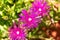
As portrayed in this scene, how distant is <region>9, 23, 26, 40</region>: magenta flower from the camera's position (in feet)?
5.24

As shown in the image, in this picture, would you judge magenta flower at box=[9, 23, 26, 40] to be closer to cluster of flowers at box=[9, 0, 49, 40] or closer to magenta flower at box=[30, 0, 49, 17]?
cluster of flowers at box=[9, 0, 49, 40]

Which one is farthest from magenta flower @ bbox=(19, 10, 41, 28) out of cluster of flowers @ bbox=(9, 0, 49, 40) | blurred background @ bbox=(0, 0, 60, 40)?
blurred background @ bbox=(0, 0, 60, 40)

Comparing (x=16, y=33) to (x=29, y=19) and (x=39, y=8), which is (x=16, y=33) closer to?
(x=29, y=19)

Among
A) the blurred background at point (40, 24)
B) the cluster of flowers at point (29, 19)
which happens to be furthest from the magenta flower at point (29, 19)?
the blurred background at point (40, 24)

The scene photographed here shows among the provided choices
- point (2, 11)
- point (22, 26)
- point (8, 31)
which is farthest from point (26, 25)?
point (2, 11)

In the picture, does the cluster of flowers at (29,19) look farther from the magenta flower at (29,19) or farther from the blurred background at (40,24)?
the blurred background at (40,24)

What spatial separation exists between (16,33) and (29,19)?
145mm

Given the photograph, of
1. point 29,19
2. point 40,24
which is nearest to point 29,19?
point 29,19

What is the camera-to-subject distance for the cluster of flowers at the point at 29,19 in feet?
5.25

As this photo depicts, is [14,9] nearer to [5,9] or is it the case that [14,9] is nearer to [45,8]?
[5,9]

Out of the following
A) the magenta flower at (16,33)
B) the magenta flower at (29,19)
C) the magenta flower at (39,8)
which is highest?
the magenta flower at (39,8)

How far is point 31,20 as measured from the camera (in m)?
1.60

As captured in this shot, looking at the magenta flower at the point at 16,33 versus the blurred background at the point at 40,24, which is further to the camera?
the blurred background at the point at 40,24

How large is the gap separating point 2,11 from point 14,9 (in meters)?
0.10
